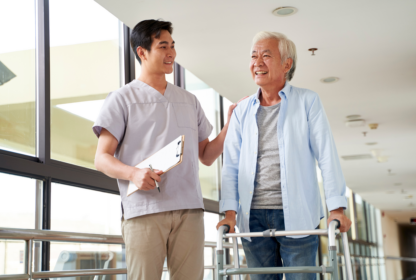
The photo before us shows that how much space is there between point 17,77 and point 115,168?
4.61 ft

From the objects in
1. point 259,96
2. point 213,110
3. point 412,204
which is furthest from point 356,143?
point 412,204

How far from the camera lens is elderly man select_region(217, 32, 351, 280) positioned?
5.68 ft

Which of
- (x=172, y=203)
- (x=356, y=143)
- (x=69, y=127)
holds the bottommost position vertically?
(x=172, y=203)

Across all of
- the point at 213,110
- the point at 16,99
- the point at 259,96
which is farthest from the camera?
the point at 213,110

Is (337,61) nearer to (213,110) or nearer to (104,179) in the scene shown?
(213,110)

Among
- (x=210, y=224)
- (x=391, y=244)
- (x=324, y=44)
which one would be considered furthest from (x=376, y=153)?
(x=391, y=244)

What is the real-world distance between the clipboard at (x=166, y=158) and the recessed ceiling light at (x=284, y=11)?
1992 mm

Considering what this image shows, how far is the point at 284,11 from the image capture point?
3221 mm

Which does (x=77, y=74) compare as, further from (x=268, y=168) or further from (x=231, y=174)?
(x=268, y=168)

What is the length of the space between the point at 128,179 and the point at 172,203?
18 cm

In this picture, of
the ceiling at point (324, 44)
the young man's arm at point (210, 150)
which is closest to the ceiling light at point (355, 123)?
the ceiling at point (324, 44)

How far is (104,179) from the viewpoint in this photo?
3.19 metres

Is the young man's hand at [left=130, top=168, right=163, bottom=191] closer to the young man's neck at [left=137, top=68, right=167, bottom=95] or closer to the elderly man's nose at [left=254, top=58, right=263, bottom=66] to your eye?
the young man's neck at [left=137, top=68, right=167, bottom=95]

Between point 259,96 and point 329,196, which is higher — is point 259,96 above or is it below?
above
